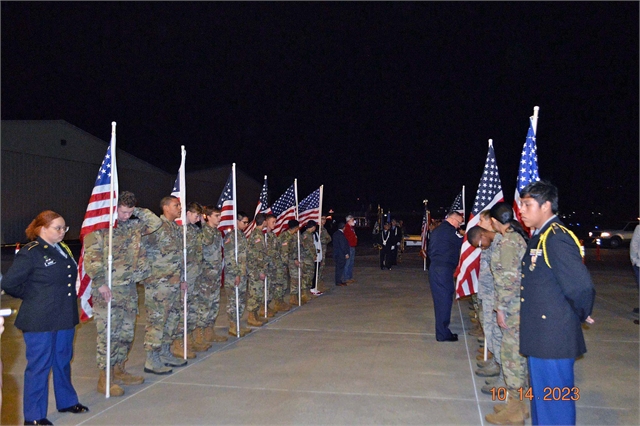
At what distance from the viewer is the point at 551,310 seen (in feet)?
12.5

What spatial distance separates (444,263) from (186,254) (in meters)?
3.90

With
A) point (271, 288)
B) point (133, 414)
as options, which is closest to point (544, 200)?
point (133, 414)

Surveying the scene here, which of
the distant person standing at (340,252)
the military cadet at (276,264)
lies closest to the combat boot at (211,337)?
the military cadet at (276,264)

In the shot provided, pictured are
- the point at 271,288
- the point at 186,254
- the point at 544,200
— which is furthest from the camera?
the point at 271,288

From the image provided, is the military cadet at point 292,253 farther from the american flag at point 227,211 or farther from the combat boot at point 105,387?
the combat boot at point 105,387

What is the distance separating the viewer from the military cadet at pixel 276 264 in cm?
1066

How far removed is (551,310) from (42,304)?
4212 millimetres

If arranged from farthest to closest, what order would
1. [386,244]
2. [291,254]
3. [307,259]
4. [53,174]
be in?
[53,174] < [386,244] < [307,259] < [291,254]

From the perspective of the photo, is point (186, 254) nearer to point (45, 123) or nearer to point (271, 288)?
point (271, 288)

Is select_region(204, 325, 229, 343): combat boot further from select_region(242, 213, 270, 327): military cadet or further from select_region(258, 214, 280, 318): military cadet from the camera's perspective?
select_region(258, 214, 280, 318): military cadet

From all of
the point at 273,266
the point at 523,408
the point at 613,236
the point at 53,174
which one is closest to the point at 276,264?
the point at 273,266

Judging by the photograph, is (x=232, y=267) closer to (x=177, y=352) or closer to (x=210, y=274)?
(x=210, y=274)

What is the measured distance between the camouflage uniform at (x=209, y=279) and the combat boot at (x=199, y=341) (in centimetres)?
15

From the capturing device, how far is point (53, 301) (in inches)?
189
